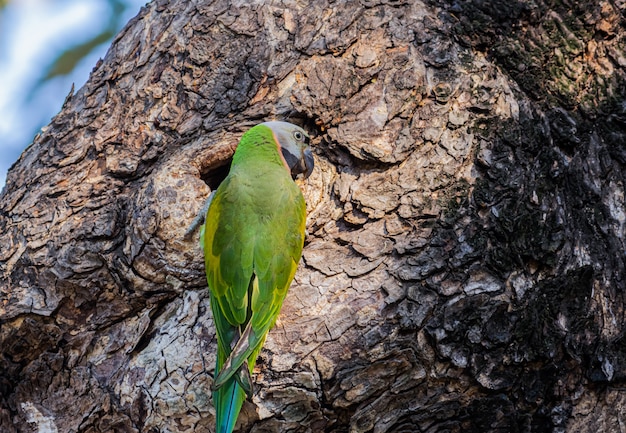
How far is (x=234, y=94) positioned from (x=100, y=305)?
3.12 ft

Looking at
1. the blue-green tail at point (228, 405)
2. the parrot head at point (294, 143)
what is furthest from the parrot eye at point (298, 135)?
the blue-green tail at point (228, 405)

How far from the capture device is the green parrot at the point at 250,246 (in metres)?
1.93

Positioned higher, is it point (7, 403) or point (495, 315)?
point (7, 403)

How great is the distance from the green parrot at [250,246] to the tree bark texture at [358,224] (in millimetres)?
78

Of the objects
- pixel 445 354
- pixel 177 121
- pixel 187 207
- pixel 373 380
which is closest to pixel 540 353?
pixel 445 354

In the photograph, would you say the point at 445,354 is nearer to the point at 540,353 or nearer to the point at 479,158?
the point at 540,353

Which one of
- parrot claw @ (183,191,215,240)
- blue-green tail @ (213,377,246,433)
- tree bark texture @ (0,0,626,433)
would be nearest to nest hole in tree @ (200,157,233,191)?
tree bark texture @ (0,0,626,433)

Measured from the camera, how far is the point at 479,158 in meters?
2.21

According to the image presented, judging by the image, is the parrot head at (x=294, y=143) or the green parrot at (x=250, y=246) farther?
the parrot head at (x=294, y=143)

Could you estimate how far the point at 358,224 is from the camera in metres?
2.21

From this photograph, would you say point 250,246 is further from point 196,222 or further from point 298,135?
point 298,135

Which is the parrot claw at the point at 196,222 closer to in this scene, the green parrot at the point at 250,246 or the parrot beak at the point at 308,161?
the green parrot at the point at 250,246

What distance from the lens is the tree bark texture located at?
2.04 meters

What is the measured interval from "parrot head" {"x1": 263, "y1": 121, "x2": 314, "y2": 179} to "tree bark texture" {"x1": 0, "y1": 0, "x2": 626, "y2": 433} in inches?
2.5
